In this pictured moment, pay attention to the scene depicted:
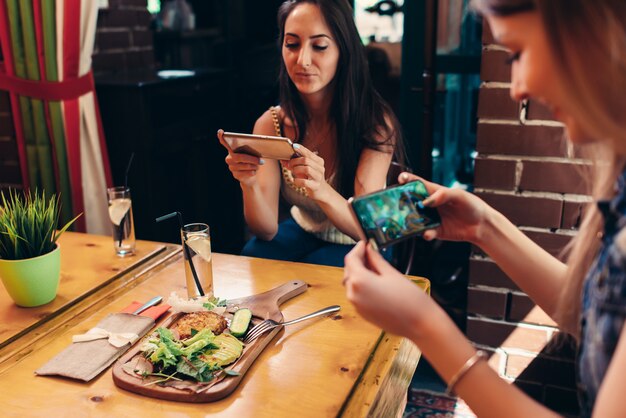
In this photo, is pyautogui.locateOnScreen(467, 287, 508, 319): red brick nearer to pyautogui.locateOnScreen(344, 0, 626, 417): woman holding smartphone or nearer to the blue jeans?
the blue jeans

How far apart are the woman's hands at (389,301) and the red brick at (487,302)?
1.19 metres

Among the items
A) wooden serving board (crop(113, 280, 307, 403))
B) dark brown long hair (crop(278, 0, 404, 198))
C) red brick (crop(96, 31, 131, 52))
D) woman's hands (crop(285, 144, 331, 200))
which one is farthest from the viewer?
red brick (crop(96, 31, 131, 52))

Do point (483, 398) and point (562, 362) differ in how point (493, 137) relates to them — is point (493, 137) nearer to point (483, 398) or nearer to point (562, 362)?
point (562, 362)

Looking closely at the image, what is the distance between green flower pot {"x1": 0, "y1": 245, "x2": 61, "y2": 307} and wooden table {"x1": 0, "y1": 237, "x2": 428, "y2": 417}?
0.10m

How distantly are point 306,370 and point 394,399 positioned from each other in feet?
0.62

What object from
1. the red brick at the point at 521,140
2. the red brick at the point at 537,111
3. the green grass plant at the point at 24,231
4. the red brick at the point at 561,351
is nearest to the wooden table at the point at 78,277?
the green grass plant at the point at 24,231

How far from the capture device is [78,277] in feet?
4.68

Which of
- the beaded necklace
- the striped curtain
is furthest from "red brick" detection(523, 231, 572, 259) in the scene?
the striped curtain

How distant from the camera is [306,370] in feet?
3.36

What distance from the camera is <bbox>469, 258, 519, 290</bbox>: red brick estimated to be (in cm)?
196

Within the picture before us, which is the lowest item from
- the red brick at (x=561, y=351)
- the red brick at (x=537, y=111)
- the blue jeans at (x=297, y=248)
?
the red brick at (x=561, y=351)

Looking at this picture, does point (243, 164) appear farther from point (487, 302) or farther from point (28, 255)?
point (487, 302)

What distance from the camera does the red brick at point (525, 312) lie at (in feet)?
6.40

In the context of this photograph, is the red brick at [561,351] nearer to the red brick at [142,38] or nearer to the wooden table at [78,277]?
the wooden table at [78,277]
